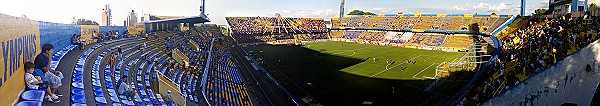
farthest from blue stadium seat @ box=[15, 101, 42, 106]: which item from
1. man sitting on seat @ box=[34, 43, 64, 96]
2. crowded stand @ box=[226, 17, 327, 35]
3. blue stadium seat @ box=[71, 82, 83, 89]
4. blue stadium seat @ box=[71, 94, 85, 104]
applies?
crowded stand @ box=[226, 17, 327, 35]

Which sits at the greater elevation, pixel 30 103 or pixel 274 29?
pixel 274 29

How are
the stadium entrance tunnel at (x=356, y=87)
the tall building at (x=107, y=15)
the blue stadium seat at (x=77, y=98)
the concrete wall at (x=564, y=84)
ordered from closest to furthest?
the blue stadium seat at (x=77, y=98) < the concrete wall at (x=564, y=84) < the stadium entrance tunnel at (x=356, y=87) < the tall building at (x=107, y=15)

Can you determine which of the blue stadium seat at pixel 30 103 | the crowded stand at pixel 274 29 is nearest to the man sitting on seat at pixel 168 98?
the blue stadium seat at pixel 30 103

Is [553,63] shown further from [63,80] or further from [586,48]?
[63,80]

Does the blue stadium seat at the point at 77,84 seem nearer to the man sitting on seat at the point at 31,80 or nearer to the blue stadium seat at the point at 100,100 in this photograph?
the blue stadium seat at the point at 100,100

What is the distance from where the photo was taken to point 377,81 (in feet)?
73.7

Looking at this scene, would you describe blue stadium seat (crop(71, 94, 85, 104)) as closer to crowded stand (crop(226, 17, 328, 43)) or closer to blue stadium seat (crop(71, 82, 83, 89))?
blue stadium seat (crop(71, 82, 83, 89))

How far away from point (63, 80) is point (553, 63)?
13.4m

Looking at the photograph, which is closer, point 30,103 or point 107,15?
point 30,103

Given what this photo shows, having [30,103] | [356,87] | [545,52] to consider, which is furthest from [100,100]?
[356,87]

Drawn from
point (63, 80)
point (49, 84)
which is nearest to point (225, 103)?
point (63, 80)

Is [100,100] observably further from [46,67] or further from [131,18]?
[131,18]

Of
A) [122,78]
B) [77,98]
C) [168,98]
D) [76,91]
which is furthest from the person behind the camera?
[168,98]

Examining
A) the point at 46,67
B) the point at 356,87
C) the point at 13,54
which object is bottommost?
the point at 356,87
